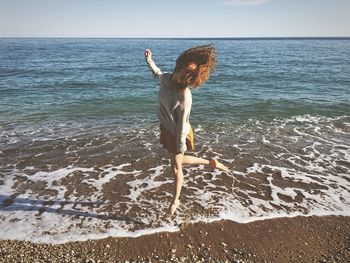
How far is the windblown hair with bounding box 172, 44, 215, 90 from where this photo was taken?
341 cm

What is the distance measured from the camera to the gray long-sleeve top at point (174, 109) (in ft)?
11.8

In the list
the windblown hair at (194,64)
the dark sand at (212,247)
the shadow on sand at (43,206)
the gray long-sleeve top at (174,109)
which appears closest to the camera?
the windblown hair at (194,64)

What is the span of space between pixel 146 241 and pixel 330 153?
19.0 ft

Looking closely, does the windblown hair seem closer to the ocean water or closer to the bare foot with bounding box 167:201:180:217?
the bare foot with bounding box 167:201:180:217

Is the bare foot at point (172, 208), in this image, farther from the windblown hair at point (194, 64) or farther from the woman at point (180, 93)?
the windblown hair at point (194, 64)

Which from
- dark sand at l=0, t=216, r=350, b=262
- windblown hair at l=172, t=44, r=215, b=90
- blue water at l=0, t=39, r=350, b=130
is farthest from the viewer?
blue water at l=0, t=39, r=350, b=130

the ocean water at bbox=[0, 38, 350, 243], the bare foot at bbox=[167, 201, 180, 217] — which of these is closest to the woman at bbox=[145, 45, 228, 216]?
the bare foot at bbox=[167, 201, 180, 217]

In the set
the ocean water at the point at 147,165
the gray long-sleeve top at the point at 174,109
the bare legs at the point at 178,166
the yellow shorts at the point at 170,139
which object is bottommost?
the ocean water at the point at 147,165

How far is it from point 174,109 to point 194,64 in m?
0.59

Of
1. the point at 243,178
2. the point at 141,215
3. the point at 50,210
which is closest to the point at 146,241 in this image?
the point at 141,215

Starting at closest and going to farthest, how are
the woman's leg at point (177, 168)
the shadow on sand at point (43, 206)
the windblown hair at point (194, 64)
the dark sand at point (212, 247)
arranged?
the windblown hair at point (194, 64)
the dark sand at point (212, 247)
the woman's leg at point (177, 168)
the shadow on sand at point (43, 206)

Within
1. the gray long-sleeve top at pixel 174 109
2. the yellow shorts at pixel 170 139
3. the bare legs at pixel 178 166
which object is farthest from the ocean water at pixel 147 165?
the gray long-sleeve top at pixel 174 109

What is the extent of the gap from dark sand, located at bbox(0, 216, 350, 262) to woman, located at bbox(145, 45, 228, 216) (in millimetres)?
1046

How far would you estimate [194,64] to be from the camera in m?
3.43
